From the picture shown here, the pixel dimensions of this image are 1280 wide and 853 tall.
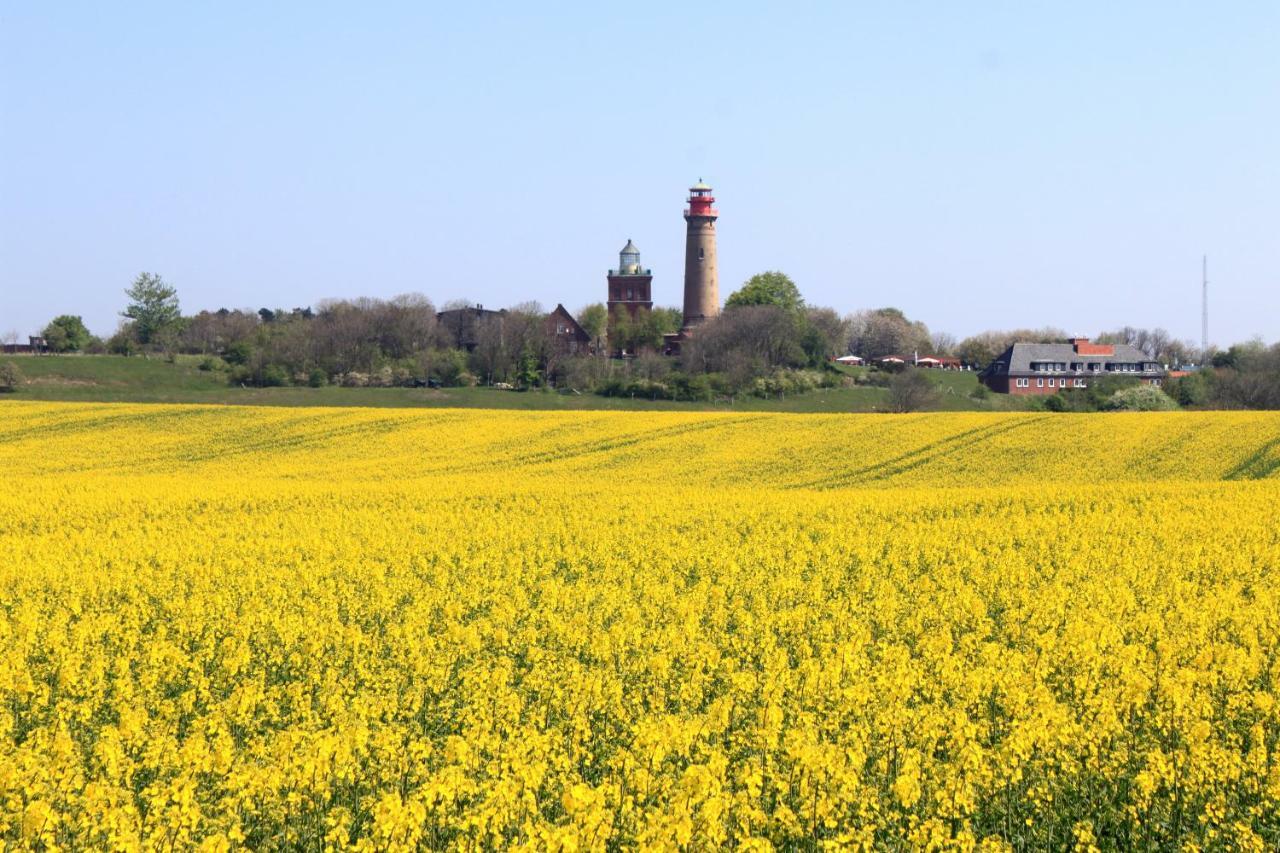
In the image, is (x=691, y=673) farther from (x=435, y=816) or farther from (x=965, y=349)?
(x=965, y=349)

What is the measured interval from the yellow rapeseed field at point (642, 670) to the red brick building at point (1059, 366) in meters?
94.0

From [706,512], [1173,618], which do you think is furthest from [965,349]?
[1173,618]

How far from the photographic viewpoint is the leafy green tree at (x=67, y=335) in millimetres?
131538

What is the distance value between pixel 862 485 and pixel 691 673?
3011 cm

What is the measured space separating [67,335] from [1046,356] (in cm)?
9960

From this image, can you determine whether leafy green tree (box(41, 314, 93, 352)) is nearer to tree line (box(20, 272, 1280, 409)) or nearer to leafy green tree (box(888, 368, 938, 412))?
tree line (box(20, 272, 1280, 409))

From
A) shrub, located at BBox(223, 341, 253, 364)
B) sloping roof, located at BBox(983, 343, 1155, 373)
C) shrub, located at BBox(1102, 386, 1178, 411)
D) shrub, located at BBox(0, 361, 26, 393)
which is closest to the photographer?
shrub, located at BBox(1102, 386, 1178, 411)

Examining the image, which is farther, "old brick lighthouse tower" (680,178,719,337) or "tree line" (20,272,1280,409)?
"old brick lighthouse tower" (680,178,719,337)

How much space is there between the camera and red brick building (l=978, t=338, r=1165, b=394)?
4877 inches

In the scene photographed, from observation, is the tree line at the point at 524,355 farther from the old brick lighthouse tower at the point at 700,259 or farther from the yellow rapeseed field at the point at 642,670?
the yellow rapeseed field at the point at 642,670

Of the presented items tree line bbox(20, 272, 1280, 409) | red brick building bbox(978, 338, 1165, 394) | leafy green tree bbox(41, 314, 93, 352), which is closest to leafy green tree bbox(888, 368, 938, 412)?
tree line bbox(20, 272, 1280, 409)

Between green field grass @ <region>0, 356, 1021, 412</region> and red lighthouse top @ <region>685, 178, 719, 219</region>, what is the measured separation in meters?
39.3

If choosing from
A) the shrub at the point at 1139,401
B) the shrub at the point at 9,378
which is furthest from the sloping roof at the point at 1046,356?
the shrub at the point at 9,378

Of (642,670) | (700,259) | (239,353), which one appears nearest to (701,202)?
(700,259)
